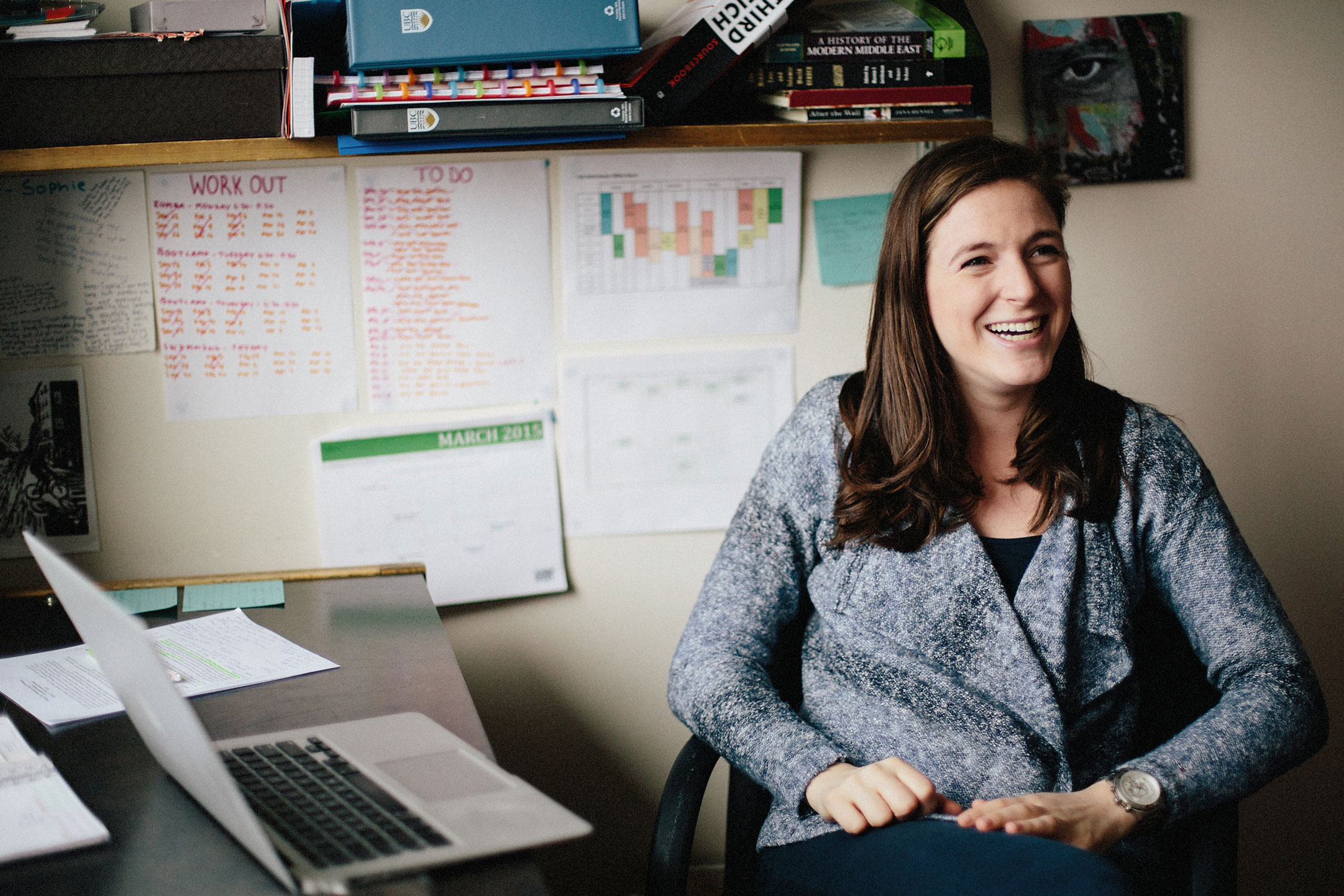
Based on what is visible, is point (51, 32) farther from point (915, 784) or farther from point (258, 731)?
point (915, 784)

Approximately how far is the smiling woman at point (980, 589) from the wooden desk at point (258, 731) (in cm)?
35

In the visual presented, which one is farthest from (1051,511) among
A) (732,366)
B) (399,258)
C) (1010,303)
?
(399,258)

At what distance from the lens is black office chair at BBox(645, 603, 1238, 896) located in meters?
1.08

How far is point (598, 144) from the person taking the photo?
145cm

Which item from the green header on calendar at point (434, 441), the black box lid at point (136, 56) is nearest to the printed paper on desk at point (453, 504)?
the green header on calendar at point (434, 441)

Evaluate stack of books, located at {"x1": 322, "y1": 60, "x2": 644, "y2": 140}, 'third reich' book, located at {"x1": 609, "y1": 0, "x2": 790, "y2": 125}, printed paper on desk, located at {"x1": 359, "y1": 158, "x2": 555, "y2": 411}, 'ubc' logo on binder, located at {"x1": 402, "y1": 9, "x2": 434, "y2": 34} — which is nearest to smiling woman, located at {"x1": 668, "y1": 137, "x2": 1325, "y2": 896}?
'third reich' book, located at {"x1": 609, "y1": 0, "x2": 790, "y2": 125}

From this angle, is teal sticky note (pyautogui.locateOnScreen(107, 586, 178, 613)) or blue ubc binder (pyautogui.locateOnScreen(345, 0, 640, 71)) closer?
blue ubc binder (pyautogui.locateOnScreen(345, 0, 640, 71))

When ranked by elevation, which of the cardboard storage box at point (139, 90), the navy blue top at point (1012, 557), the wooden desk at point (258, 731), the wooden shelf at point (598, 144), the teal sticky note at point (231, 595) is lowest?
the wooden desk at point (258, 731)

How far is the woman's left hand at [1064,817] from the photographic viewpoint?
102cm

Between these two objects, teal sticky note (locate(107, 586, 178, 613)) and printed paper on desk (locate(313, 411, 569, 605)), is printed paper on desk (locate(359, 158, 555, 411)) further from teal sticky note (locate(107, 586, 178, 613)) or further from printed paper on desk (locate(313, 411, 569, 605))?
teal sticky note (locate(107, 586, 178, 613))

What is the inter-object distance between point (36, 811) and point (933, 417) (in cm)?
105

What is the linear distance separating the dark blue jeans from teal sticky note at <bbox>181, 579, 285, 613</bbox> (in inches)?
32.1

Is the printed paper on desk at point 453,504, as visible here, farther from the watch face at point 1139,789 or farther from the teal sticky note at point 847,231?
the watch face at point 1139,789

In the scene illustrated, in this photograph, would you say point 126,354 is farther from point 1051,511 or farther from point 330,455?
point 1051,511
